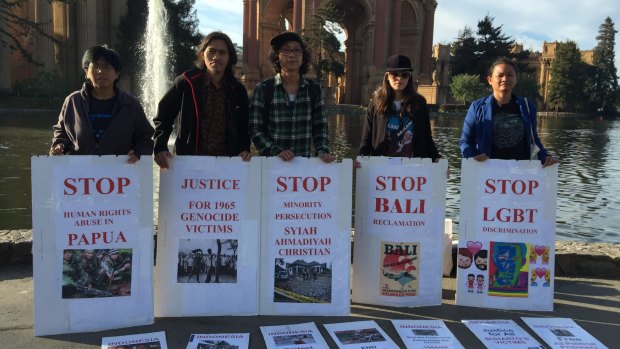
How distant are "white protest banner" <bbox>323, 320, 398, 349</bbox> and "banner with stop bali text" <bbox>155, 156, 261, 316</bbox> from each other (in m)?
0.70

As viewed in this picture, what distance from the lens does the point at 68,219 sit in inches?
141

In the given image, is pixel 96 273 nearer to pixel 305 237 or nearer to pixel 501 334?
pixel 305 237

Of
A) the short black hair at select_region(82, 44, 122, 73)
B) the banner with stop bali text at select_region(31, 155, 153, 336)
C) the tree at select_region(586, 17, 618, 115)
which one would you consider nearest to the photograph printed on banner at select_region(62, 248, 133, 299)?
the banner with stop bali text at select_region(31, 155, 153, 336)

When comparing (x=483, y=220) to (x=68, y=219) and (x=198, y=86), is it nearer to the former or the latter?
(x=198, y=86)

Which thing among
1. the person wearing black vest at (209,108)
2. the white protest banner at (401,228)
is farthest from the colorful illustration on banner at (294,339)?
the person wearing black vest at (209,108)

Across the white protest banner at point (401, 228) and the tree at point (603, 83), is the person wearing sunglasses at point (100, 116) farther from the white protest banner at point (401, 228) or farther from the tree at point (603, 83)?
the tree at point (603, 83)

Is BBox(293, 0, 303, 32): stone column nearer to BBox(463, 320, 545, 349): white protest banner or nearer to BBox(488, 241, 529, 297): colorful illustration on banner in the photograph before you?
BBox(488, 241, 529, 297): colorful illustration on banner

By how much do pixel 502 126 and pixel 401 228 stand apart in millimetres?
1286

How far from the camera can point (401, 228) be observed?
417 centimetres

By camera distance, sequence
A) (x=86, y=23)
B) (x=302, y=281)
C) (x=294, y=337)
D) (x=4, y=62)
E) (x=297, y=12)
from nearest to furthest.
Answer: (x=294, y=337), (x=302, y=281), (x=4, y=62), (x=86, y=23), (x=297, y=12)

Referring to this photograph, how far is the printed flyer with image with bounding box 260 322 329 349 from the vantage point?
3422 millimetres

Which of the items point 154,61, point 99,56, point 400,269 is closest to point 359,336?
point 400,269

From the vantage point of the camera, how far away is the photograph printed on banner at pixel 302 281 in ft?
13.0

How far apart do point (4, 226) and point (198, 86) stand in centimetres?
476
